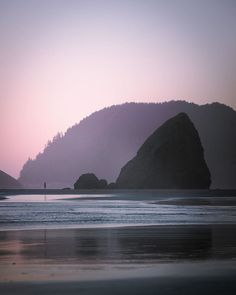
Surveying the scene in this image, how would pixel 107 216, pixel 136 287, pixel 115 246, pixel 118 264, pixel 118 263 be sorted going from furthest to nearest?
pixel 107 216
pixel 115 246
pixel 118 263
pixel 118 264
pixel 136 287

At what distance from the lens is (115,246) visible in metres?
21.9

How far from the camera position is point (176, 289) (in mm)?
12711

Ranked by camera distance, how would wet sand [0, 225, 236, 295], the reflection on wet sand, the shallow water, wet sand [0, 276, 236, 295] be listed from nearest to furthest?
wet sand [0, 276, 236, 295], wet sand [0, 225, 236, 295], the reflection on wet sand, the shallow water

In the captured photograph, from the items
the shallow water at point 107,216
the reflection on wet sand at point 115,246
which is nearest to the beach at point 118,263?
the reflection on wet sand at point 115,246

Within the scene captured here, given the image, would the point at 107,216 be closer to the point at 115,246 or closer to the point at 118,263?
the point at 115,246

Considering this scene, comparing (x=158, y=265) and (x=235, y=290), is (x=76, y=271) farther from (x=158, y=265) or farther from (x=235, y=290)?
(x=235, y=290)

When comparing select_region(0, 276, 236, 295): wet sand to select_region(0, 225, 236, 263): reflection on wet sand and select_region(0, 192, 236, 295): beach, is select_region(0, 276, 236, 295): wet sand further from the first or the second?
select_region(0, 225, 236, 263): reflection on wet sand

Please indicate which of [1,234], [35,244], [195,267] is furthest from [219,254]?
[1,234]

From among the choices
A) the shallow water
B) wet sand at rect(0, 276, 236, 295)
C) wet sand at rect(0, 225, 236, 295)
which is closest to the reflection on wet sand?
wet sand at rect(0, 225, 236, 295)

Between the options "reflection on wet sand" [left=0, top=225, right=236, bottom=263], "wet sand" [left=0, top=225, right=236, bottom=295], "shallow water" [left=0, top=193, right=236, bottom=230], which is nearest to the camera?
"wet sand" [left=0, top=225, right=236, bottom=295]

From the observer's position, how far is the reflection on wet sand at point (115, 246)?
18281 millimetres

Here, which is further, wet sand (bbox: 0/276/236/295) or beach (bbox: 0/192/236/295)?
beach (bbox: 0/192/236/295)

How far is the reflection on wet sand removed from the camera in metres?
18.3

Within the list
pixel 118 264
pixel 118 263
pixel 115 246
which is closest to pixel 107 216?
pixel 115 246
